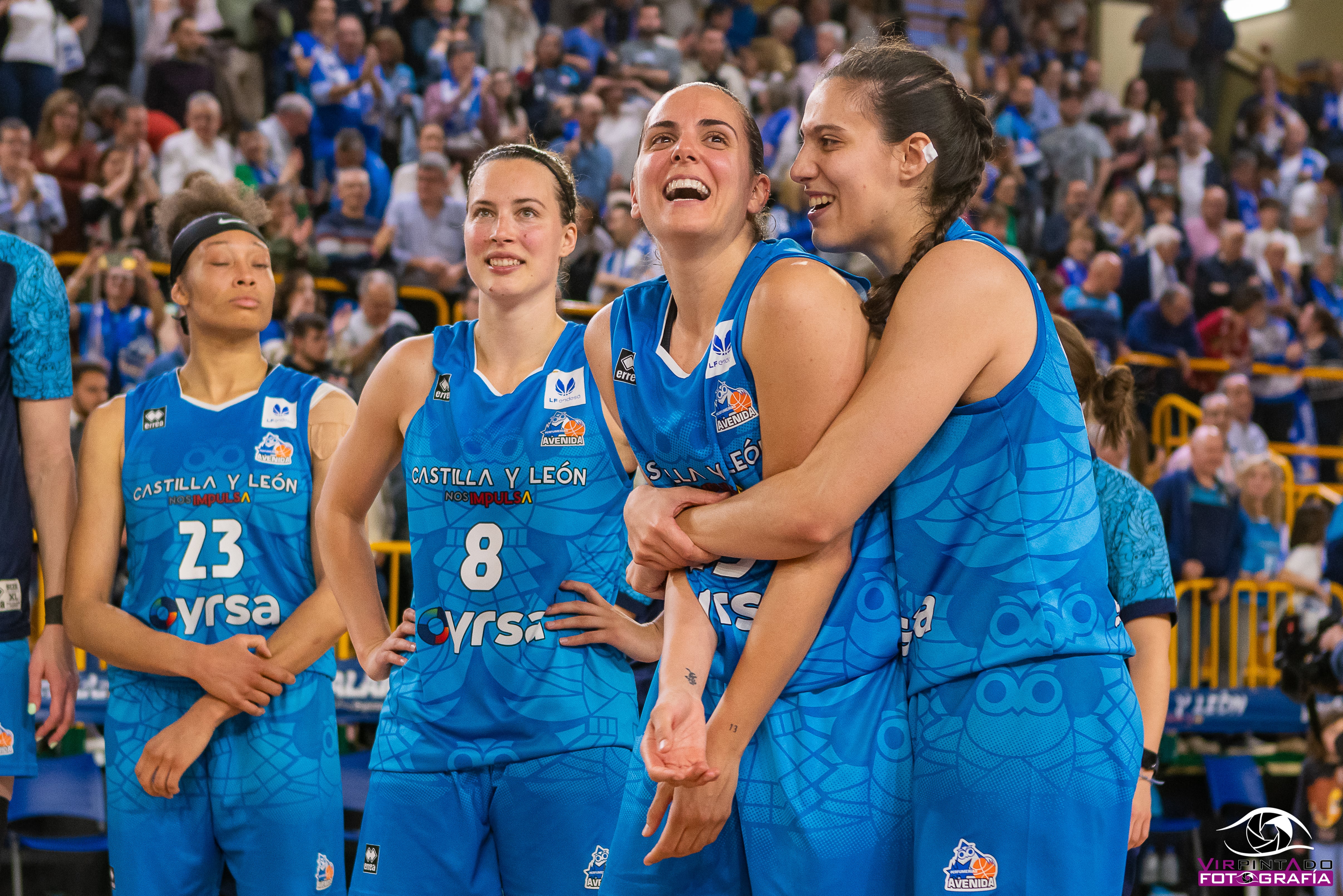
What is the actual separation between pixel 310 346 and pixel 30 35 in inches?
162

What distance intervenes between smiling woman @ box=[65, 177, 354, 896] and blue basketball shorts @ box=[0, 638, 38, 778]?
23 centimetres

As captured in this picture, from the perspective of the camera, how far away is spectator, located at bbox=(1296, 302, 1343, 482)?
12555 millimetres

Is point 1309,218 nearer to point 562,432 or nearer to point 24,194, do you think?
point 24,194

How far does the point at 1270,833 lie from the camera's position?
656cm

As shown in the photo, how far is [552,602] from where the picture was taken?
306cm

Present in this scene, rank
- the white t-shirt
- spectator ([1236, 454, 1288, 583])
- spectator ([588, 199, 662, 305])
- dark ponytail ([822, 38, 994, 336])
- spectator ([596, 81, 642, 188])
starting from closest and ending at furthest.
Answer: dark ponytail ([822, 38, 994, 336]), spectator ([1236, 454, 1288, 583]), the white t-shirt, spectator ([588, 199, 662, 305]), spectator ([596, 81, 642, 188])

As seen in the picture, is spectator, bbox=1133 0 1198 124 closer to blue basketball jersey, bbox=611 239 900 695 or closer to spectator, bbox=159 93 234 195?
spectator, bbox=159 93 234 195

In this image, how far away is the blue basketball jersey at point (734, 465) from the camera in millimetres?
2252

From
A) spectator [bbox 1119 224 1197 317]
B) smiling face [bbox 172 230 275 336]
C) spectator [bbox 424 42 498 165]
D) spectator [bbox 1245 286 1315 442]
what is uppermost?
spectator [bbox 424 42 498 165]

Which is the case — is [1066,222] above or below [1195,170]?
below

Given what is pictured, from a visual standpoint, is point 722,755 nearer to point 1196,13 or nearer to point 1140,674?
point 1140,674

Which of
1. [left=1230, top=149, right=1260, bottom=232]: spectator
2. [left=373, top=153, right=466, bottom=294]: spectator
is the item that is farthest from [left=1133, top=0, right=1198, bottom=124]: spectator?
[left=373, top=153, right=466, bottom=294]: spectator

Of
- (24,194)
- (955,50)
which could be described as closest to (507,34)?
(24,194)

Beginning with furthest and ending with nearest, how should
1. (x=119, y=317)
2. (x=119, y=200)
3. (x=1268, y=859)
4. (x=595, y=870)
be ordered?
(x=119, y=200) → (x=119, y=317) → (x=1268, y=859) → (x=595, y=870)
